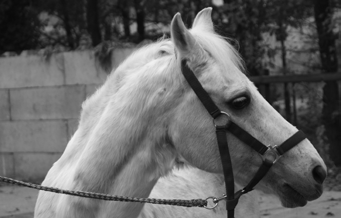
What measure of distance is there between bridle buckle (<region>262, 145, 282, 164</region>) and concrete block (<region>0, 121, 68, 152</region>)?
19.9 feet

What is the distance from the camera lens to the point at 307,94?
27.8ft

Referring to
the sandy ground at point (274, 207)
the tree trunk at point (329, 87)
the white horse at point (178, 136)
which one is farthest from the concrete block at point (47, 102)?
the white horse at point (178, 136)

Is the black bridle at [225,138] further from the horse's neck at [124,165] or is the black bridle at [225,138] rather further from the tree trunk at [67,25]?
the tree trunk at [67,25]

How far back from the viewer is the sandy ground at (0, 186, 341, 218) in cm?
641

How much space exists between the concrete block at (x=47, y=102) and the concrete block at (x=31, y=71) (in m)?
0.11

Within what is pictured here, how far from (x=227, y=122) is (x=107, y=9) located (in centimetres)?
833

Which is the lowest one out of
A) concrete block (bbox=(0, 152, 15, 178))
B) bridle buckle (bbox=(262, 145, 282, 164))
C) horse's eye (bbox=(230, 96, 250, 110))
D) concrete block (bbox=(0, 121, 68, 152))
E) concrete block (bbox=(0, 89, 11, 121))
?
concrete block (bbox=(0, 152, 15, 178))

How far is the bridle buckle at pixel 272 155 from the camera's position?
8.98 ft

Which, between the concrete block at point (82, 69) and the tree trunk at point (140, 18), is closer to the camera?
the concrete block at point (82, 69)

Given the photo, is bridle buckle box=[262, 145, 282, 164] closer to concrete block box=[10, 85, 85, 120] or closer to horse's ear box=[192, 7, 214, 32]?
horse's ear box=[192, 7, 214, 32]

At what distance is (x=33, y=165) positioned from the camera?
346 inches

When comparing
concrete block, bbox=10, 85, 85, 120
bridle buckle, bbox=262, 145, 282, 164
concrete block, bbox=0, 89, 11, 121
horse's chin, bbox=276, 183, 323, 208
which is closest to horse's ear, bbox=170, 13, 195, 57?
bridle buckle, bbox=262, 145, 282, 164

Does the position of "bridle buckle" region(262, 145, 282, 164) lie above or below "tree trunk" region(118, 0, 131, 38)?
below

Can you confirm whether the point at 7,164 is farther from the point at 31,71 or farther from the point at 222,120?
the point at 222,120
